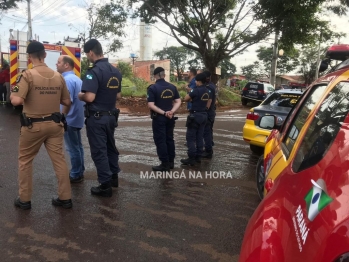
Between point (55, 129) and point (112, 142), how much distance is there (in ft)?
2.73

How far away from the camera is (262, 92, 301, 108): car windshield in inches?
257

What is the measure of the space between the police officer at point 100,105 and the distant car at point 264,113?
2539 millimetres

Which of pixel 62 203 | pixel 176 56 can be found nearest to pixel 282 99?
pixel 62 203

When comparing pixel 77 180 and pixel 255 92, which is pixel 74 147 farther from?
pixel 255 92

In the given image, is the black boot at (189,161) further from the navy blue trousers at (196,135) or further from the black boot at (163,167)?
the black boot at (163,167)

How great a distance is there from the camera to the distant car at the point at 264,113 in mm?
5945

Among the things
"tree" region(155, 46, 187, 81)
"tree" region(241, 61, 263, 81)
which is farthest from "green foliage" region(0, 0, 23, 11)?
"tree" region(241, 61, 263, 81)

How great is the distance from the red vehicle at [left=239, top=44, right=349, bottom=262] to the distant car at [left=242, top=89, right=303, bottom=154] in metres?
3.72

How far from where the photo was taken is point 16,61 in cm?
1018

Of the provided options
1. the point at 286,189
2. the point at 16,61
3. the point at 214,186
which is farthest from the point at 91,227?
the point at 16,61

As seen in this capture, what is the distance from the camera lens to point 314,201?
130 centimetres

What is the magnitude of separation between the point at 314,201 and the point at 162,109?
4056 millimetres

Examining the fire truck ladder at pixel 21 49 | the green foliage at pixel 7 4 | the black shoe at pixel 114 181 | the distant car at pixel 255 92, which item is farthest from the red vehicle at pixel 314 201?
the distant car at pixel 255 92

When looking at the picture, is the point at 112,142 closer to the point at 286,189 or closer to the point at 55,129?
the point at 55,129
